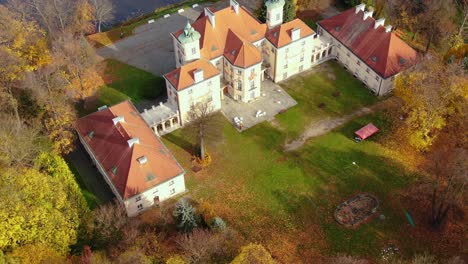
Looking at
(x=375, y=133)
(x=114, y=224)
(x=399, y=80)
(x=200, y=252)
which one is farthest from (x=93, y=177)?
(x=399, y=80)

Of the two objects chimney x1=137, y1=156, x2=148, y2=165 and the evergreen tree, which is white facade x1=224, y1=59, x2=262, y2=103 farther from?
the evergreen tree

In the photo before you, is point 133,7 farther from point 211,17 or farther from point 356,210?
point 356,210

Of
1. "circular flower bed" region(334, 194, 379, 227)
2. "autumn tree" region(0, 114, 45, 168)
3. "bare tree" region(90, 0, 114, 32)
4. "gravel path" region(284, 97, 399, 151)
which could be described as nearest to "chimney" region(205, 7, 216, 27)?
"gravel path" region(284, 97, 399, 151)

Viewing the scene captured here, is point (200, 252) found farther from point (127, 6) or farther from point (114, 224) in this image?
point (127, 6)

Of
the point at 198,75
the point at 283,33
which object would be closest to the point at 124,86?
the point at 198,75

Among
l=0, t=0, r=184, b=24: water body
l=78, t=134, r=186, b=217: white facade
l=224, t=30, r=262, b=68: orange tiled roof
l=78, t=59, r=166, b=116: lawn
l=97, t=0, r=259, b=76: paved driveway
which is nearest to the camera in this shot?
l=78, t=134, r=186, b=217: white facade

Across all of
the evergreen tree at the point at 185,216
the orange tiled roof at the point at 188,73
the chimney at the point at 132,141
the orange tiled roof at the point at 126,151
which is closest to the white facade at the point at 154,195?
the orange tiled roof at the point at 126,151
